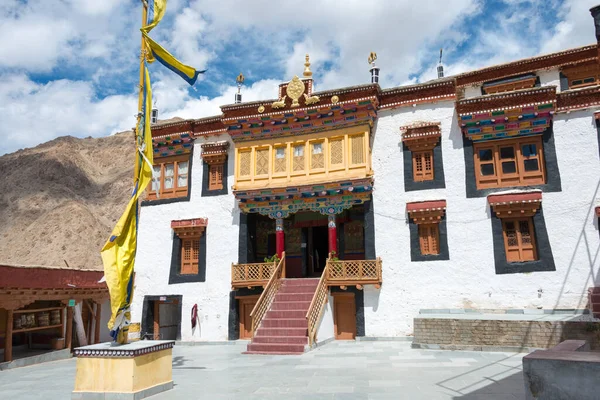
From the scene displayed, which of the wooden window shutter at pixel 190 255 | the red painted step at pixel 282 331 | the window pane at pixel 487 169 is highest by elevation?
the window pane at pixel 487 169

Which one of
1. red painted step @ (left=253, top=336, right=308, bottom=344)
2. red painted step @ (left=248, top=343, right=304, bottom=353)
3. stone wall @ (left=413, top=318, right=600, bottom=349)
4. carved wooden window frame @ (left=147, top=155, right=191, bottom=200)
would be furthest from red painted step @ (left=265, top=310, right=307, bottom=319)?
carved wooden window frame @ (left=147, top=155, right=191, bottom=200)

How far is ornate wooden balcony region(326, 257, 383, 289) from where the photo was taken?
15.7 metres

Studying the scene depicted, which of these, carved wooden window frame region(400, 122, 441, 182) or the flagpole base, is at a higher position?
carved wooden window frame region(400, 122, 441, 182)

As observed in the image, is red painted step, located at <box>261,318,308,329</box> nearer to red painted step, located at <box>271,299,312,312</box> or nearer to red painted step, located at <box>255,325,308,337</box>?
red painted step, located at <box>255,325,308,337</box>

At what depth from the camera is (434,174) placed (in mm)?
16094

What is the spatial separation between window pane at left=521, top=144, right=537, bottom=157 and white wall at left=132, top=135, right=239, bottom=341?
409 inches

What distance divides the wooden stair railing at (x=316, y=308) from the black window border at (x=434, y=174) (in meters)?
4.10

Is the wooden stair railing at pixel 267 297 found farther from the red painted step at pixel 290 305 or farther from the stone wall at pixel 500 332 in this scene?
the stone wall at pixel 500 332

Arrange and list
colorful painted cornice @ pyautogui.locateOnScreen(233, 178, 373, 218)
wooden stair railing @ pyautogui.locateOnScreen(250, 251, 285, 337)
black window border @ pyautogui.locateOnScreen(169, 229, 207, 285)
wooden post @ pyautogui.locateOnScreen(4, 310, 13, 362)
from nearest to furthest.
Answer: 1. wooden post @ pyautogui.locateOnScreen(4, 310, 13, 362)
2. wooden stair railing @ pyautogui.locateOnScreen(250, 251, 285, 337)
3. colorful painted cornice @ pyautogui.locateOnScreen(233, 178, 373, 218)
4. black window border @ pyautogui.locateOnScreen(169, 229, 207, 285)

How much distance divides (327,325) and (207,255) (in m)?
5.72

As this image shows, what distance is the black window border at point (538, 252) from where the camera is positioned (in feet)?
47.4

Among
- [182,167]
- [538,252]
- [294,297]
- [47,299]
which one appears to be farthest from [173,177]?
[538,252]

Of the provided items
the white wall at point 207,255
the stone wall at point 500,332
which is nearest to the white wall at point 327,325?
the stone wall at point 500,332

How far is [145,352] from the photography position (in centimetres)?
798
